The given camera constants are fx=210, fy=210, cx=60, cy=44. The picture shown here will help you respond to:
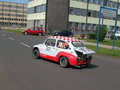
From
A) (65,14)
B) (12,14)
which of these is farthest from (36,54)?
(12,14)

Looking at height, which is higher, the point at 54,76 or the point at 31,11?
the point at 31,11

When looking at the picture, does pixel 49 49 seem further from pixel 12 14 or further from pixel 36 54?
pixel 12 14

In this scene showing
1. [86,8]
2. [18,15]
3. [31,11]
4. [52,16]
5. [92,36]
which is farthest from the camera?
[18,15]

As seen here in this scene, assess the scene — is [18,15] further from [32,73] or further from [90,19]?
[32,73]

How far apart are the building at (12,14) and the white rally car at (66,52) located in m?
125

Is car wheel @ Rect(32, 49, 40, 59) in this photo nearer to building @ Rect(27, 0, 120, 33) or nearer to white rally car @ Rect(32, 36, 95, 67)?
white rally car @ Rect(32, 36, 95, 67)

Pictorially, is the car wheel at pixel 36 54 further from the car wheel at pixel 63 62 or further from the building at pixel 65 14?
the building at pixel 65 14

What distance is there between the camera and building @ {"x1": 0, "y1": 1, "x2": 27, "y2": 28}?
132875 millimetres

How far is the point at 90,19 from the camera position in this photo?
176ft

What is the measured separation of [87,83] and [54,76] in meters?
1.31

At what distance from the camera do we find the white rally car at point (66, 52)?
9438 mm

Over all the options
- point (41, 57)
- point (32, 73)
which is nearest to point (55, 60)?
point (41, 57)

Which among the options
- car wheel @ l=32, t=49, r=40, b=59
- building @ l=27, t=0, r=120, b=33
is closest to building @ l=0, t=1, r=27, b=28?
building @ l=27, t=0, r=120, b=33

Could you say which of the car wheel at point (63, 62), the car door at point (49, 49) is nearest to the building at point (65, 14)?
the car door at point (49, 49)
